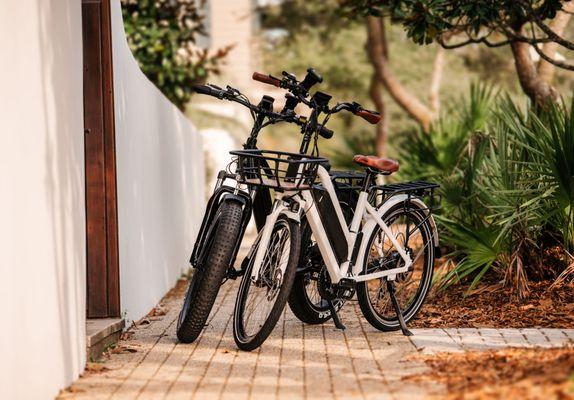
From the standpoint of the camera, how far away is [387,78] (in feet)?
70.5

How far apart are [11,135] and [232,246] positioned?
2.12 metres

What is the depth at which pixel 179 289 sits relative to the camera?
409 inches

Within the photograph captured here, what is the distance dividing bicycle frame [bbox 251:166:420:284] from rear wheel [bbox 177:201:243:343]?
0.65 ft

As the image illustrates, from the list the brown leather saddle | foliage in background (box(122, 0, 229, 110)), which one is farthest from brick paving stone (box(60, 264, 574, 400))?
foliage in background (box(122, 0, 229, 110))

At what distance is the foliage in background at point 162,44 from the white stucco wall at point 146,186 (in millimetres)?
3316

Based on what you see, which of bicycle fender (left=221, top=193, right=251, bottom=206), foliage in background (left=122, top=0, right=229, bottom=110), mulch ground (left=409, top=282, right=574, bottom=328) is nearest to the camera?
bicycle fender (left=221, top=193, right=251, bottom=206)

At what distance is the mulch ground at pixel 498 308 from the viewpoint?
7328mm

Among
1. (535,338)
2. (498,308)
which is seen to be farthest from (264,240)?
(498,308)

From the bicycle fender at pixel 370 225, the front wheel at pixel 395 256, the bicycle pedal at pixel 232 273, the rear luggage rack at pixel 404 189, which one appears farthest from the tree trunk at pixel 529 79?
the bicycle pedal at pixel 232 273

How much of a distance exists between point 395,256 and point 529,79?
4.92 meters

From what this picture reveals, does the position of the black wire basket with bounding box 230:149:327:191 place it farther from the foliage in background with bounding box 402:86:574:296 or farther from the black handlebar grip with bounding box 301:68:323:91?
the foliage in background with bounding box 402:86:574:296

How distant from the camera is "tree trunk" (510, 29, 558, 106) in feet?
36.3

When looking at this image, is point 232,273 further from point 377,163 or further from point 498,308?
point 498,308

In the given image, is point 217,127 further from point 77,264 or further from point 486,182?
point 77,264
